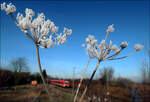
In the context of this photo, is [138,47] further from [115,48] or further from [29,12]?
[29,12]

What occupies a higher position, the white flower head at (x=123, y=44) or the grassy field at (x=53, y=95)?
the white flower head at (x=123, y=44)

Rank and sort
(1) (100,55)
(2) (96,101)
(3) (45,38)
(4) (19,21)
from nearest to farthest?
(4) (19,21) → (3) (45,38) → (1) (100,55) → (2) (96,101)

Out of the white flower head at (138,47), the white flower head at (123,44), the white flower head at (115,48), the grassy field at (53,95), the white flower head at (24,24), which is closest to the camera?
the white flower head at (24,24)

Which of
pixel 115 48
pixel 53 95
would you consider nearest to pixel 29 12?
pixel 115 48

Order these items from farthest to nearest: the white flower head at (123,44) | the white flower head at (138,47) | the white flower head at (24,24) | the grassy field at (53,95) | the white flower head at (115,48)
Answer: the grassy field at (53,95)
the white flower head at (115,48)
the white flower head at (123,44)
the white flower head at (138,47)
the white flower head at (24,24)

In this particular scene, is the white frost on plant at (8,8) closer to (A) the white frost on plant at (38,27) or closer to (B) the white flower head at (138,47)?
(A) the white frost on plant at (38,27)

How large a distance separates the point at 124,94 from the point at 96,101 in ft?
39.6

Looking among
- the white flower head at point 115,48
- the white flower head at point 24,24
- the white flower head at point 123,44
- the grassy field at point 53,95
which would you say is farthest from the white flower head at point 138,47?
the grassy field at point 53,95

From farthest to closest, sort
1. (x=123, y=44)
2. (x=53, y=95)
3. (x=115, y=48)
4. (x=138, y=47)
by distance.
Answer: (x=53, y=95) < (x=115, y=48) < (x=123, y=44) < (x=138, y=47)

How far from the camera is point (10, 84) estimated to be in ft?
74.7

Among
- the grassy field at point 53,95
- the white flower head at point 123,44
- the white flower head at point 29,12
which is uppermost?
the white flower head at point 29,12

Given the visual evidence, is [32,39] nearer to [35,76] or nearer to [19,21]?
[19,21]

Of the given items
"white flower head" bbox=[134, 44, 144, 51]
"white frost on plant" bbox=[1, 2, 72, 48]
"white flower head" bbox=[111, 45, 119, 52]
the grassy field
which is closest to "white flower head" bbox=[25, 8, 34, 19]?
"white frost on plant" bbox=[1, 2, 72, 48]

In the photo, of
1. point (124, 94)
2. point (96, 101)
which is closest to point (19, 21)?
point (96, 101)
